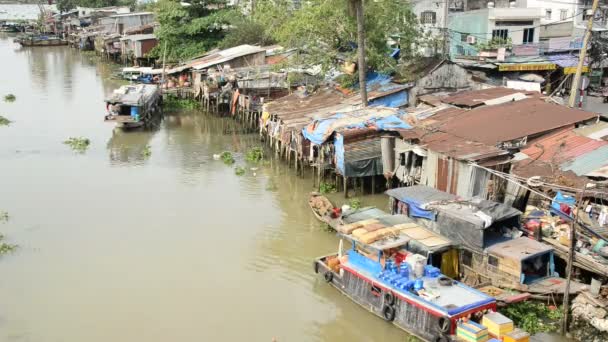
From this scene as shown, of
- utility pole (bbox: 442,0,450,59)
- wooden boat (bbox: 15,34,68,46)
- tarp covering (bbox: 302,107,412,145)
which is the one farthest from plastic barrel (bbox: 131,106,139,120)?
wooden boat (bbox: 15,34,68,46)

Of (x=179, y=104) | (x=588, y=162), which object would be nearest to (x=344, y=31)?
(x=179, y=104)

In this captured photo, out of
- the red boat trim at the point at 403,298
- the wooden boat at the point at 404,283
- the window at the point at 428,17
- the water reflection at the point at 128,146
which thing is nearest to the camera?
the red boat trim at the point at 403,298

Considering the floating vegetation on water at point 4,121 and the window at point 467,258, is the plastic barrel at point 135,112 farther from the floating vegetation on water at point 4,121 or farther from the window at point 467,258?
the window at point 467,258

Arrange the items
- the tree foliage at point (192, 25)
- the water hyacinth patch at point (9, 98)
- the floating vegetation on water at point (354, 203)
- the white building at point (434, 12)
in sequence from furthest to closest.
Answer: the tree foliage at point (192, 25)
the water hyacinth patch at point (9, 98)
the white building at point (434, 12)
the floating vegetation on water at point (354, 203)

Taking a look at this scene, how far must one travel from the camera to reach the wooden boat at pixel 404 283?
1192 cm

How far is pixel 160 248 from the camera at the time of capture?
57.7 ft

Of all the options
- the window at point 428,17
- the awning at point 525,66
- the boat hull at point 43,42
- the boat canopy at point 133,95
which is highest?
the window at point 428,17

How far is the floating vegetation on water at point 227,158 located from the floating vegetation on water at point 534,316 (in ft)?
50.7

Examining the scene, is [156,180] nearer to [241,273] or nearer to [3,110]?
[241,273]

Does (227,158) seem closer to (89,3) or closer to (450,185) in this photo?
(450,185)

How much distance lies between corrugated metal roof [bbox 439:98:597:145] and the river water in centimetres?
391

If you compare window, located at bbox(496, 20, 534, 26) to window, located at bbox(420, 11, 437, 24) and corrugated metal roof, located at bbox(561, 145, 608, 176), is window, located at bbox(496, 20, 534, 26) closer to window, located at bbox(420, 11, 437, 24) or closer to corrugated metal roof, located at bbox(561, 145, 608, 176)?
window, located at bbox(420, 11, 437, 24)

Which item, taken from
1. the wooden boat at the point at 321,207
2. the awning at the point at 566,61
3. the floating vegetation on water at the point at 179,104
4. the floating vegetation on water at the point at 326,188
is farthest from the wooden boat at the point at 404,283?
the floating vegetation on water at the point at 179,104

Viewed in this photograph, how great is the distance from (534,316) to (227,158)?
1607cm
